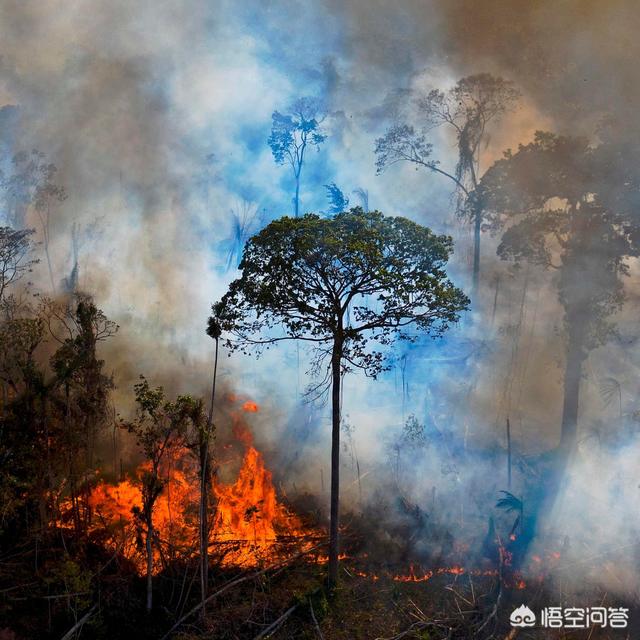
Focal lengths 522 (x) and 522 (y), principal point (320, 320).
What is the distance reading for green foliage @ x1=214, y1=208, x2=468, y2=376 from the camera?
15.1 meters

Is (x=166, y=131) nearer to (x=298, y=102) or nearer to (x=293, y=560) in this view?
(x=298, y=102)

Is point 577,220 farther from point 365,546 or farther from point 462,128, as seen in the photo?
point 365,546

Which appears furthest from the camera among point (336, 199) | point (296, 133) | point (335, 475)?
point (296, 133)

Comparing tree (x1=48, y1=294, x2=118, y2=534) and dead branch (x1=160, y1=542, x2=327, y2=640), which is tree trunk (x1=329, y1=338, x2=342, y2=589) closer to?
dead branch (x1=160, y1=542, x2=327, y2=640)

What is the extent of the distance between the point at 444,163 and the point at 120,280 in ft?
75.4

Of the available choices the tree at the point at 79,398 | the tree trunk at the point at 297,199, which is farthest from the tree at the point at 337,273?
the tree trunk at the point at 297,199

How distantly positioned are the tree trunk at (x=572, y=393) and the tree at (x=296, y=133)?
19.7 m

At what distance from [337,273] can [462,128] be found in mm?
21945

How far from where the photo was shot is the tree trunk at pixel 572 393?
24.2 meters

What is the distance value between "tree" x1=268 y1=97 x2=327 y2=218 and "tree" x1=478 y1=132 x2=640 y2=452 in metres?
15.0

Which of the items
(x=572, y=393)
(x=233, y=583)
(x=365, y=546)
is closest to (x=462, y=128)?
(x=572, y=393)

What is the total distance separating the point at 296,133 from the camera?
118ft

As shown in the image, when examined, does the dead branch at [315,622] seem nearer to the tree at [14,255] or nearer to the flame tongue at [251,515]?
the flame tongue at [251,515]

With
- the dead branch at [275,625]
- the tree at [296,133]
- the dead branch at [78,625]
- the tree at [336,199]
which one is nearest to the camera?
the dead branch at [78,625]
